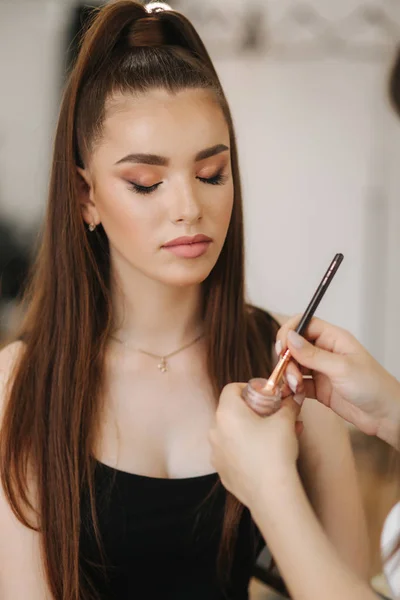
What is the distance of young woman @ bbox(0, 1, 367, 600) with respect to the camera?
89cm

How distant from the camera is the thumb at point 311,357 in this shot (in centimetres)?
76

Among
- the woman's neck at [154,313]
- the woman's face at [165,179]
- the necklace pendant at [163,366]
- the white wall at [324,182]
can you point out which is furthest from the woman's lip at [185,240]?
the white wall at [324,182]

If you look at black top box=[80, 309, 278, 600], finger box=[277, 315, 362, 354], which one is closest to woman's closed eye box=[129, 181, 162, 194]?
finger box=[277, 315, 362, 354]

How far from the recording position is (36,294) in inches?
40.8

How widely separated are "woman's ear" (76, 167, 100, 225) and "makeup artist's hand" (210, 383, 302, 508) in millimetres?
363

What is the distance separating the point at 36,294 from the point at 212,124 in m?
0.36

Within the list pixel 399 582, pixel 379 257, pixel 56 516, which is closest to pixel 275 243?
pixel 379 257

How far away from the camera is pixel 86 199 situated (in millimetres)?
978

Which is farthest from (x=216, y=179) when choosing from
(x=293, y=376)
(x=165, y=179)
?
(x=293, y=376)

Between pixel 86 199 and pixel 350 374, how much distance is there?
0.43 metres

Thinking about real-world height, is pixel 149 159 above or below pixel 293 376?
above

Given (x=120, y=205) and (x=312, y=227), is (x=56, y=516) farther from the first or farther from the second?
(x=312, y=227)

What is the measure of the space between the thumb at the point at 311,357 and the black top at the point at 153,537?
0.28 m

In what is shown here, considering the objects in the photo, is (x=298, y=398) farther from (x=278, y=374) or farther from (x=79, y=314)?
(x=79, y=314)
